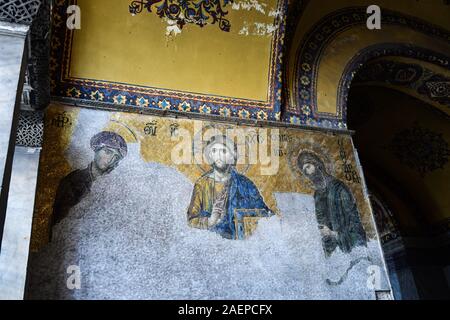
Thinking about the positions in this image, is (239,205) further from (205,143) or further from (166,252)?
(166,252)

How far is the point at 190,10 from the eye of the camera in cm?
502

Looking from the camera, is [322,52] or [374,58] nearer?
[322,52]

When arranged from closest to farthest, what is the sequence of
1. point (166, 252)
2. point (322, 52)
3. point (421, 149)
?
1. point (166, 252)
2. point (322, 52)
3. point (421, 149)

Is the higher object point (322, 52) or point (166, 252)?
point (322, 52)

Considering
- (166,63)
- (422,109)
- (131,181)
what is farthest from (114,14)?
(422,109)

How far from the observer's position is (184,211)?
4.36m

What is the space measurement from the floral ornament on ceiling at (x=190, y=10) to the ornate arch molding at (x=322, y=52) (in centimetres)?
120

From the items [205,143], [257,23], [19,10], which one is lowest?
[19,10]

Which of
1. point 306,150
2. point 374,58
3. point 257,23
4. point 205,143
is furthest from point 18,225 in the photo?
point 374,58

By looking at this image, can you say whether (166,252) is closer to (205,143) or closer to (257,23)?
(205,143)

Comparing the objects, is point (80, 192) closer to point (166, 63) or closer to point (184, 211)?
point (184, 211)

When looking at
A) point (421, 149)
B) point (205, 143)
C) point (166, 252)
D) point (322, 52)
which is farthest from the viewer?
point (421, 149)

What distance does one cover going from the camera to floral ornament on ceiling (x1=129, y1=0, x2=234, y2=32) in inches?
191

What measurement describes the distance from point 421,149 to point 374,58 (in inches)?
119
